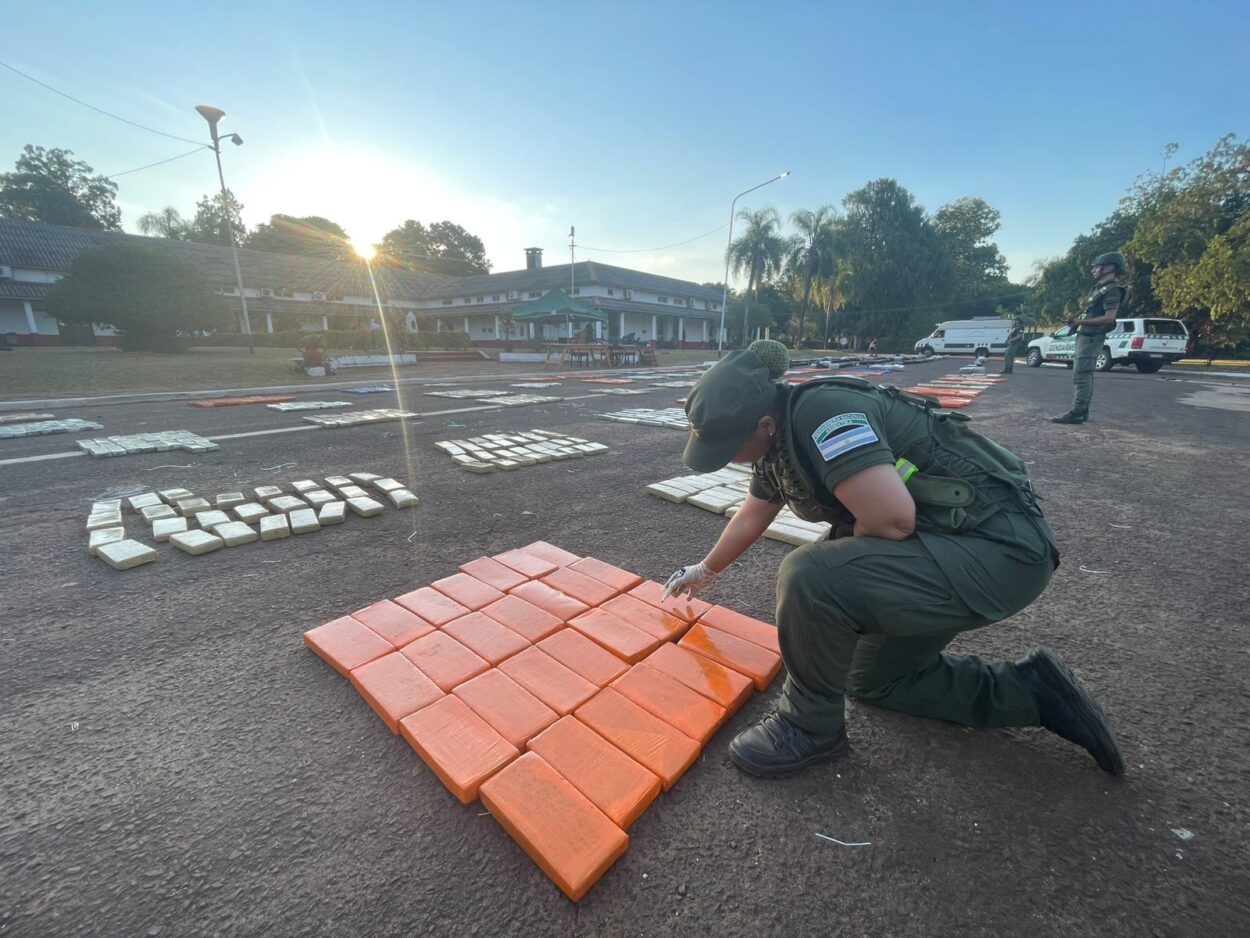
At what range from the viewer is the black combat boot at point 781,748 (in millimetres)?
1437

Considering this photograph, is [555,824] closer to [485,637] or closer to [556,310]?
[485,637]

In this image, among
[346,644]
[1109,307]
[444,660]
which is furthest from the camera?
[1109,307]

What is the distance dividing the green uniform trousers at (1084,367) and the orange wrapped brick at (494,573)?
839 centimetres

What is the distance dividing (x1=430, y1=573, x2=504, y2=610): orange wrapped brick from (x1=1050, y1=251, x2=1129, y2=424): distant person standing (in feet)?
26.4

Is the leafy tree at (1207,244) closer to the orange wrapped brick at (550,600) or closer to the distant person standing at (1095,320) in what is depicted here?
the distant person standing at (1095,320)

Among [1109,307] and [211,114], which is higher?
[211,114]

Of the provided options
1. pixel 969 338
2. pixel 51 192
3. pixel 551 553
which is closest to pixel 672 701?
pixel 551 553

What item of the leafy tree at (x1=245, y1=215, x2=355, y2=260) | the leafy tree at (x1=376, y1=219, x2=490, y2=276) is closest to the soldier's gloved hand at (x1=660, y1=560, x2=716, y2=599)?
the leafy tree at (x1=245, y1=215, x2=355, y2=260)

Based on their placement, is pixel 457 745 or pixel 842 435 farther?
pixel 457 745

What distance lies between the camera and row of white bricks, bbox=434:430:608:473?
484 centimetres

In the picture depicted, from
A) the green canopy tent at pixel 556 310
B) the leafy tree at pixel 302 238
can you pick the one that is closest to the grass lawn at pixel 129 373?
the green canopy tent at pixel 556 310

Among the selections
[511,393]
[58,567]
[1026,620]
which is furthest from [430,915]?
[511,393]

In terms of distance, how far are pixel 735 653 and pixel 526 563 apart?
1.24 metres

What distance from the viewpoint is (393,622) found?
2.09 meters
